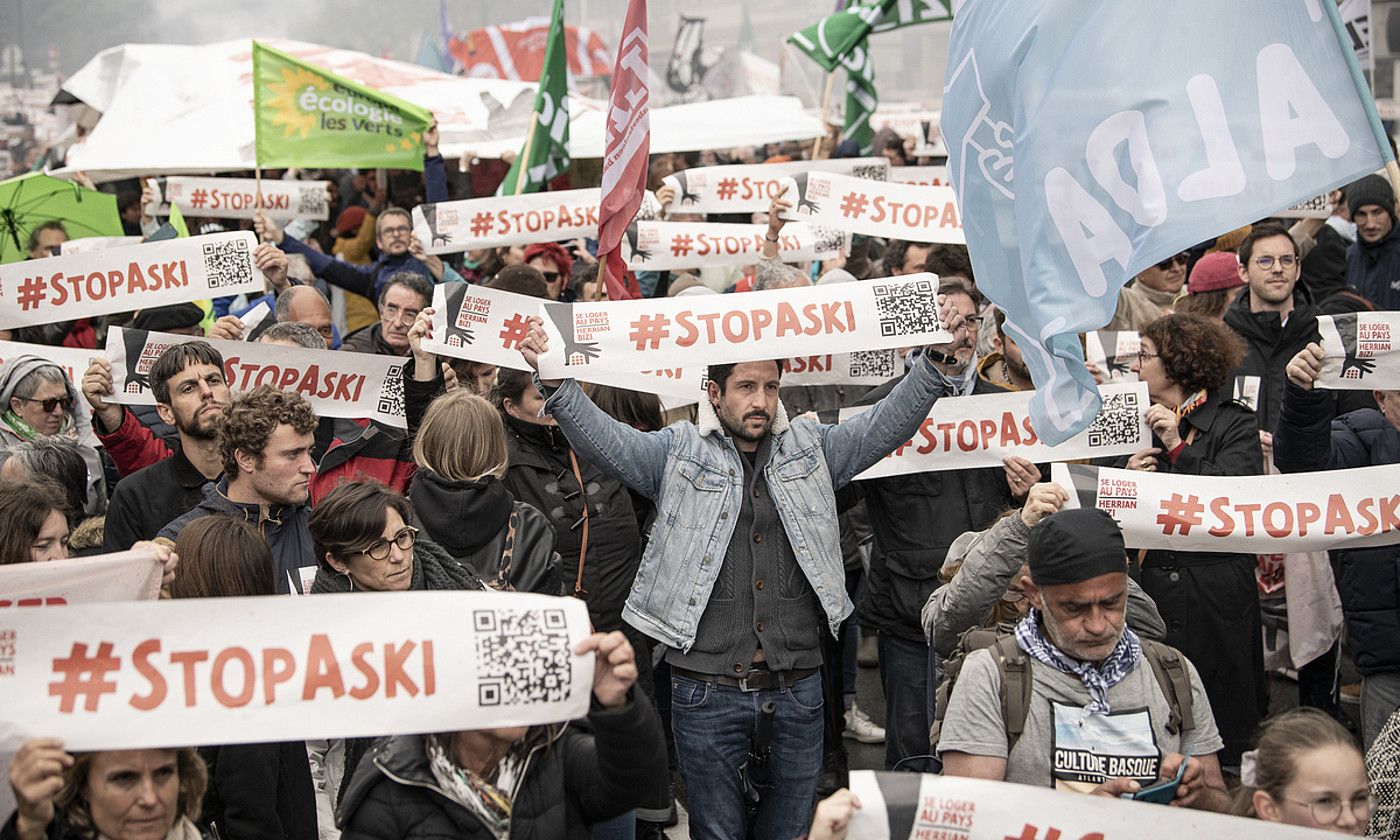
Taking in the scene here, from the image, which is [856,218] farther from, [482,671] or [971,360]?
[482,671]

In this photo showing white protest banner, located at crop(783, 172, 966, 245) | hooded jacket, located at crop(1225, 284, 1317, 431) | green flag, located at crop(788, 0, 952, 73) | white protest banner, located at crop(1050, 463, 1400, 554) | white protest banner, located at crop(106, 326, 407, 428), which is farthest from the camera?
green flag, located at crop(788, 0, 952, 73)

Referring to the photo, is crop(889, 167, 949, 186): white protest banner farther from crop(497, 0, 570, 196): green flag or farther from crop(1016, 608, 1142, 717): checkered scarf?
crop(1016, 608, 1142, 717): checkered scarf

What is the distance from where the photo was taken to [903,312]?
5.14 m

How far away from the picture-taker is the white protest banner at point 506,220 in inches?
324

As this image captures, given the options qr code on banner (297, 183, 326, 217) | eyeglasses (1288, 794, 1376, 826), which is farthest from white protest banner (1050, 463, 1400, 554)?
qr code on banner (297, 183, 326, 217)

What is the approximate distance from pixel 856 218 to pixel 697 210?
1648 millimetres

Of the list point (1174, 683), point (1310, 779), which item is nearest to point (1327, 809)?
point (1310, 779)

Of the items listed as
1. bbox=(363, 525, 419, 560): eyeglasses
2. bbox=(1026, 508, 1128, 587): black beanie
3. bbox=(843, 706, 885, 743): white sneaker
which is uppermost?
bbox=(363, 525, 419, 560): eyeglasses

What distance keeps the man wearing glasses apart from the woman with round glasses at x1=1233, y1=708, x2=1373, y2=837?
15.7 feet

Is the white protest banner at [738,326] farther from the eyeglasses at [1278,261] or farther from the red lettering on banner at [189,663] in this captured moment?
the eyeglasses at [1278,261]

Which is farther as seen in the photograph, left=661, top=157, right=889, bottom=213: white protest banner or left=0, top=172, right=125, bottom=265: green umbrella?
left=661, top=157, right=889, bottom=213: white protest banner

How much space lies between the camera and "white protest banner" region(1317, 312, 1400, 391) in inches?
201

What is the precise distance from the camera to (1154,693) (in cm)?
361

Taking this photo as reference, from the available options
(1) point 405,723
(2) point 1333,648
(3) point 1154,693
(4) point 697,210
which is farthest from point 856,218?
(1) point 405,723
